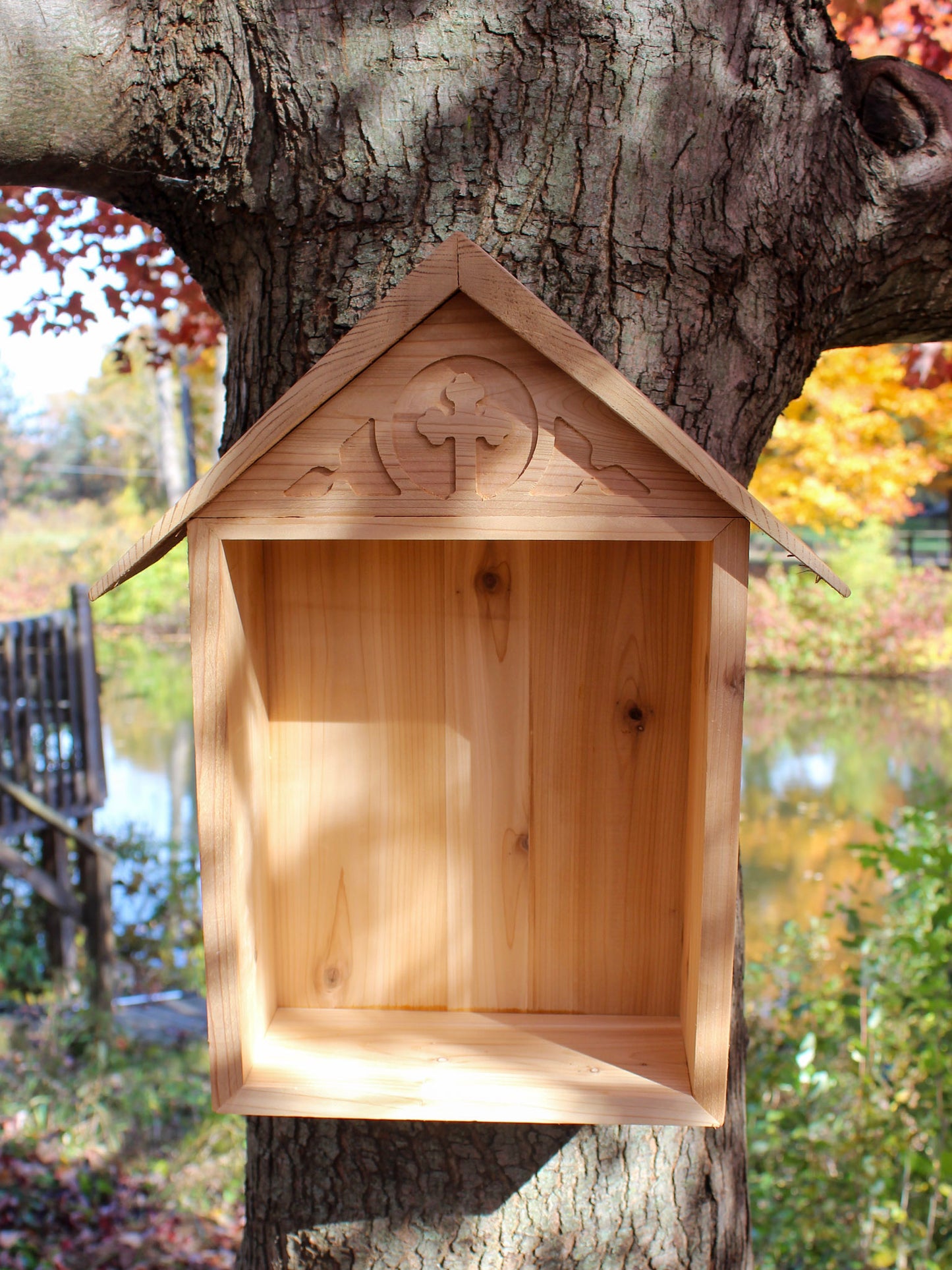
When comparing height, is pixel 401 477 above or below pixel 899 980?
above

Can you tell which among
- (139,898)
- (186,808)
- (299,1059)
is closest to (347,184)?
(299,1059)

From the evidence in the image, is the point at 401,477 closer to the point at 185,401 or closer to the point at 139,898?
the point at 139,898

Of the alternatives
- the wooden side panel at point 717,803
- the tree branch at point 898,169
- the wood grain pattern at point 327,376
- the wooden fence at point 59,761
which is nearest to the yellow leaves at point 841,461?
the wooden fence at point 59,761

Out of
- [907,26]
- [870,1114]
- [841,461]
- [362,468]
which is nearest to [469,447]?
[362,468]

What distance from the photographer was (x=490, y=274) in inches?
38.4

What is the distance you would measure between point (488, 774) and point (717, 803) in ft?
1.20

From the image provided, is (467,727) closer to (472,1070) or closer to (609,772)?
(609,772)

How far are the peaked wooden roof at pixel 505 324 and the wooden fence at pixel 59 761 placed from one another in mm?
4458

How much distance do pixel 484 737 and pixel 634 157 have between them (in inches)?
31.1

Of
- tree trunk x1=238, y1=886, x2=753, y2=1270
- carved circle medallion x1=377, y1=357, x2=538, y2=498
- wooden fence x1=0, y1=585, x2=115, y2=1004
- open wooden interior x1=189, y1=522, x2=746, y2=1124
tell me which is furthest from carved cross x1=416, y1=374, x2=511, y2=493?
wooden fence x1=0, y1=585, x2=115, y2=1004

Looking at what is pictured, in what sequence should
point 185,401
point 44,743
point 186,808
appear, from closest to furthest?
point 44,743 → point 186,808 → point 185,401

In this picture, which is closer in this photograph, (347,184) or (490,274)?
(490,274)

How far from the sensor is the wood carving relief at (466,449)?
1.01 meters

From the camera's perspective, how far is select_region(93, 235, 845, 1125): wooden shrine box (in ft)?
3.32
